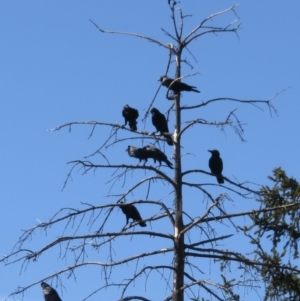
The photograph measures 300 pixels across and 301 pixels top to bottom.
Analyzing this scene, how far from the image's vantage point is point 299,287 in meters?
11.2

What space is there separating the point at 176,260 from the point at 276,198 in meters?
1.60

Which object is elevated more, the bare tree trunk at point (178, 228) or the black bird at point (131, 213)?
the black bird at point (131, 213)

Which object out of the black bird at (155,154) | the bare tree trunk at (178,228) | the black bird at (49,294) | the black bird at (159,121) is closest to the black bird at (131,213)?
the black bird at (155,154)

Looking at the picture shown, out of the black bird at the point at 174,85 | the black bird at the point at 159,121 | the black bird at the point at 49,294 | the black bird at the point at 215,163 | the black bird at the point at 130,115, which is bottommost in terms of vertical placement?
the black bird at the point at 49,294

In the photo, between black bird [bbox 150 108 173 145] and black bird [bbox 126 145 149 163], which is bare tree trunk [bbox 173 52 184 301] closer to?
black bird [bbox 150 108 173 145]

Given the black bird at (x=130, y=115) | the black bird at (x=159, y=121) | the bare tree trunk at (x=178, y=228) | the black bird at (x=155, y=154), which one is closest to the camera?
the bare tree trunk at (x=178, y=228)

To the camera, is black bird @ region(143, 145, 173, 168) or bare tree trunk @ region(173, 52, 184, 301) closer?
bare tree trunk @ region(173, 52, 184, 301)

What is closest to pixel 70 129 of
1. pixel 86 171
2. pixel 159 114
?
pixel 86 171

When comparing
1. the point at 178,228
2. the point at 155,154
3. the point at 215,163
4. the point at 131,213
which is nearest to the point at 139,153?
→ the point at 155,154

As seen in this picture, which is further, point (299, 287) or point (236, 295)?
point (299, 287)

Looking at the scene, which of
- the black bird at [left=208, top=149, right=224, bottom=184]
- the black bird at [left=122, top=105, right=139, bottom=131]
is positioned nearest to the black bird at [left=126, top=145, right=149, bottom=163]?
the black bird at [left=122, top=105, right=139, bottom=131]

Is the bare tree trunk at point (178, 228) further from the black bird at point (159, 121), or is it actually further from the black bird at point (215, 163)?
the black bird at point (215, 163)

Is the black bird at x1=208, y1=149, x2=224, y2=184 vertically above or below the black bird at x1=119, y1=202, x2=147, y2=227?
above

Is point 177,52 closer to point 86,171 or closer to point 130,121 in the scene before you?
point 86,171
